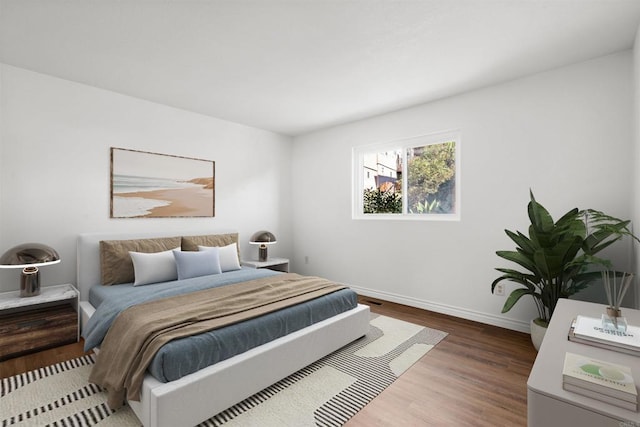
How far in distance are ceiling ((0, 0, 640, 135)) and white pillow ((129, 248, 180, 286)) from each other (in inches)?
71.6

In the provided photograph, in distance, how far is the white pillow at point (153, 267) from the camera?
3.10 m

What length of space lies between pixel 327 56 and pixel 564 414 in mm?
2703

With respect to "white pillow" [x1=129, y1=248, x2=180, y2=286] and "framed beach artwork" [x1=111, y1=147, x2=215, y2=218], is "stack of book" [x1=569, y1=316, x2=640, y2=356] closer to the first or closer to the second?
"white pillow" [x1=129, y1=248, x2=180, y2=286]

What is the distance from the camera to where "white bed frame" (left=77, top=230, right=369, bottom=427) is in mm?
1621

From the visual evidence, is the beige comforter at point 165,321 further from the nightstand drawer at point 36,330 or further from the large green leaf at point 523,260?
the large green leaf at point 523,260

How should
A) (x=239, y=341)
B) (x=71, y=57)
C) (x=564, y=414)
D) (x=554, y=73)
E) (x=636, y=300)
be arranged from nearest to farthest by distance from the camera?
1. (x=564, y=414)
2. (x=239, y=341)
3. (x=636, y=300)
4. (x=71, y=57)
5. (x=554, y=73)

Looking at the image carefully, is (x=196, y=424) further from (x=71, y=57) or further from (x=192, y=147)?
(x=192, y=147)

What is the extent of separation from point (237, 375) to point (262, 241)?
269cm

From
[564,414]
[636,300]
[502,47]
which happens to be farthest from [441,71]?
[564,414]

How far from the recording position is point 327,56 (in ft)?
8.70

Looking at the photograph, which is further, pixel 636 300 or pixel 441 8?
pixel 636 300

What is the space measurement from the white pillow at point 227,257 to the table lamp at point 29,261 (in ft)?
4.56

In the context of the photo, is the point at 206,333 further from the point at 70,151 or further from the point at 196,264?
the point at 70,151

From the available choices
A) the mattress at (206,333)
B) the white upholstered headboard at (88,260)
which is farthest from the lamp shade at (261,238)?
the white upholstered headboard at (88,260)
